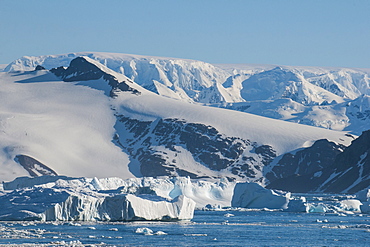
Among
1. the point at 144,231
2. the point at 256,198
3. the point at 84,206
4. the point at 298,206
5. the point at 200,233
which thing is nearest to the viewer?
the point at 144,231

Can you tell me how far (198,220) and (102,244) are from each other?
4443 cm

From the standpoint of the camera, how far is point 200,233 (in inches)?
4063

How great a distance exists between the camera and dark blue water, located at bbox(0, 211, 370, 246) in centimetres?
9074

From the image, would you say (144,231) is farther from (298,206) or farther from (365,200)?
(365,200)

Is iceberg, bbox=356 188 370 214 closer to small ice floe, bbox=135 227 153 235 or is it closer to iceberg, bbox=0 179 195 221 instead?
iceberg, bbox=0 179 195 221

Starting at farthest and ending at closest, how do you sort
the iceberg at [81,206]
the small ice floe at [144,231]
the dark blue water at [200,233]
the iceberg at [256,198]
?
the iceberg at [256,198] < the iceberg at [81,206] < the small ice floe at [144,231] < the dark blue water at [200,233]

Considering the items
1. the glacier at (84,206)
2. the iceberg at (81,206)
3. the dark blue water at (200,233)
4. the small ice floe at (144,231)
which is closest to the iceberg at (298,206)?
the dark blue water at (200,233)

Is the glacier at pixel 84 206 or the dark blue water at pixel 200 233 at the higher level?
the glacier at pixel 84 206

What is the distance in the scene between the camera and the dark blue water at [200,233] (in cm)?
9074

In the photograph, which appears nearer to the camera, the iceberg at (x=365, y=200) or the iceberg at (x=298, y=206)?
the iceberg at (x=298, y=206)

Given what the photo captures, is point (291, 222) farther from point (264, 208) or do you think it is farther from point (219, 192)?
point (219, 192)

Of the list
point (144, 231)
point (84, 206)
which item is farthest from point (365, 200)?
point (144, 231)

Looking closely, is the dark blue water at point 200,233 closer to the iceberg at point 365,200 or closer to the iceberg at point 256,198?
the iceberg at point 365,200

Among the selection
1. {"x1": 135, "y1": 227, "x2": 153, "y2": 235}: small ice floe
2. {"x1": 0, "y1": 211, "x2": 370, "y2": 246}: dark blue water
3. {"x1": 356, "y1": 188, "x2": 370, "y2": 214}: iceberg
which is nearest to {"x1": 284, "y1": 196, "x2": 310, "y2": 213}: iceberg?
{"x1": 356, "y1": 188, "x2": 370, "y2": 214}: iceberg
